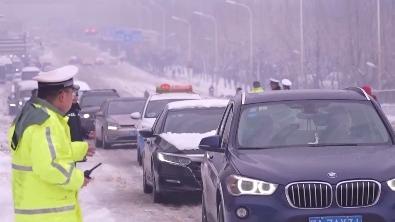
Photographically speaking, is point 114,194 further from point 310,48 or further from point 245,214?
point 310,48

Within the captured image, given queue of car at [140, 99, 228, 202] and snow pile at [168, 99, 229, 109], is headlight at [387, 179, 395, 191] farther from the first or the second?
snow pile at [168, 99, 229, 109]

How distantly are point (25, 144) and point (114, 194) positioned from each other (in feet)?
33.5

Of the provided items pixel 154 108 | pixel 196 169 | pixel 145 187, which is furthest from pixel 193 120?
pixel 154 108

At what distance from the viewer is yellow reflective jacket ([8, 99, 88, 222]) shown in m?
6.10

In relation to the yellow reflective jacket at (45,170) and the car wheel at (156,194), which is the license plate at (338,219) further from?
the car wheel at (156,194)

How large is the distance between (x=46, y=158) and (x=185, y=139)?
29.3 feet

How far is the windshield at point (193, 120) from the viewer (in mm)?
16078

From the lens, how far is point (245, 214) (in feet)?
28.5

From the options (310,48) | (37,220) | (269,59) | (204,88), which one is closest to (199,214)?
(37,220)

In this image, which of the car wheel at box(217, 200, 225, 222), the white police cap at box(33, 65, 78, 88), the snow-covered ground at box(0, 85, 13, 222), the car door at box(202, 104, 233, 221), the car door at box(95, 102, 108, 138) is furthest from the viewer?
the car door at box(95, 102, 108, 138)

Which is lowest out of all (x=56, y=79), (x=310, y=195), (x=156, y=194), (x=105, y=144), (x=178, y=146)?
(x=105, y=144)

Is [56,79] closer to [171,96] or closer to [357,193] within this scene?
[357,193]

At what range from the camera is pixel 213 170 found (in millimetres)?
9883

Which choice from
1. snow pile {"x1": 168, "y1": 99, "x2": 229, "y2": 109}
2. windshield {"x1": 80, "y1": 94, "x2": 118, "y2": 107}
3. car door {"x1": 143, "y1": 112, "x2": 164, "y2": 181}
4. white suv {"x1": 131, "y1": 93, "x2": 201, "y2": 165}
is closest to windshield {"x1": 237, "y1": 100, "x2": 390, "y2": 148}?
car door {"x1": 143, "y1": 112, "x2": 164, "y2": 181}
